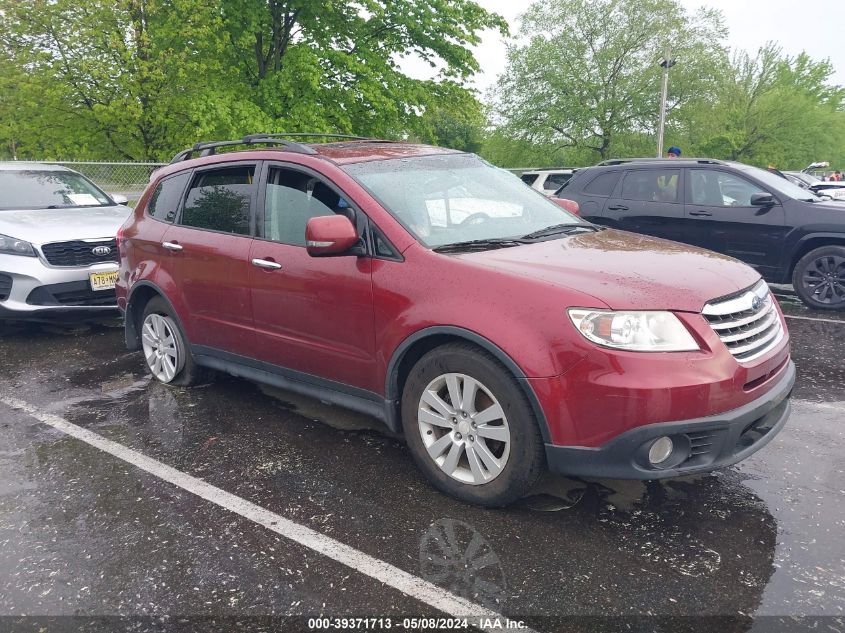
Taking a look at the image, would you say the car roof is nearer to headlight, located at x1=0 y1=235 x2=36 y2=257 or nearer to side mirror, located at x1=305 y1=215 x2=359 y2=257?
headlight, located at x1=0 y1=235 x2=36 y2=257

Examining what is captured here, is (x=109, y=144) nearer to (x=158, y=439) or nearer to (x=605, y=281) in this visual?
(x=158, y=439)

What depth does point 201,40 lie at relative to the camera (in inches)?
645

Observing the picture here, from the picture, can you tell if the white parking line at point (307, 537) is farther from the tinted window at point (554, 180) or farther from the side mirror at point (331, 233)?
the tinted window at point (554, 180)

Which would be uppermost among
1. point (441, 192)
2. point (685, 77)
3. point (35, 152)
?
point (685, 77)

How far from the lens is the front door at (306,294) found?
3604 mm

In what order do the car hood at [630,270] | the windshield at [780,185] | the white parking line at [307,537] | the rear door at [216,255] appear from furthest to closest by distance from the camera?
the windshield at [780,185] → the rear door at [216,255] → the car hood at [630,270] → the white parking line at [307,537]

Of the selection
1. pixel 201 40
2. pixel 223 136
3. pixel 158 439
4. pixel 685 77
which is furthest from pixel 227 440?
pixel 685 77

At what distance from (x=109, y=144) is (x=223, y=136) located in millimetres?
4680

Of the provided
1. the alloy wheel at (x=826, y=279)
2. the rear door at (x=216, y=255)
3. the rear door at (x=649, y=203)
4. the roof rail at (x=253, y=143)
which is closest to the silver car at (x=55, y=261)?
the roof rail at (x=253, y=143)

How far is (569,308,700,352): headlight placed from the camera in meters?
2.80

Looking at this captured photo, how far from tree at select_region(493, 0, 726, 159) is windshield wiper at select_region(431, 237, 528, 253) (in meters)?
33.7

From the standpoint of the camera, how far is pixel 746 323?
3.09 metres

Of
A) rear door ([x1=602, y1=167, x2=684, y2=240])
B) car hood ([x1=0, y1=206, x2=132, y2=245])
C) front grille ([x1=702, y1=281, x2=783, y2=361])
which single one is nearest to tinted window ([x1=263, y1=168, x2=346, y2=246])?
front grille ([x1=702, y1=281, x2=783, y2=361])

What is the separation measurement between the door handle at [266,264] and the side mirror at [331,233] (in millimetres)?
517
